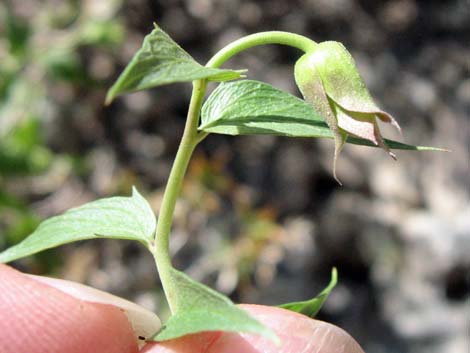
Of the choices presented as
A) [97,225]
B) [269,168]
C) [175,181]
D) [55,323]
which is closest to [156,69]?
[175,181]

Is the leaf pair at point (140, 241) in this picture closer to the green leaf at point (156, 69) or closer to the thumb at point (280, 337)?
the thumb at point (280, 337)

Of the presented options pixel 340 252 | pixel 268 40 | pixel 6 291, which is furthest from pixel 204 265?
pixel 268 40

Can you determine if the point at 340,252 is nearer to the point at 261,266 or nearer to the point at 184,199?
the point at 261,266

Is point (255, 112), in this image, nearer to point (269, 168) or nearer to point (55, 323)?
point (55, 323)

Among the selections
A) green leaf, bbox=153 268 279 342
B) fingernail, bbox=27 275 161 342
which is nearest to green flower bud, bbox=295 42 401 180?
green leaf, bbox=153 268 279 342

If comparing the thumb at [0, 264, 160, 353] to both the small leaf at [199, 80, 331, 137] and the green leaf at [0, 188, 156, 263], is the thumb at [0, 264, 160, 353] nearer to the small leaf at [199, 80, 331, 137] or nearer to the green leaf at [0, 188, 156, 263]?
the green leaf at [0, 188, 156, 263]
